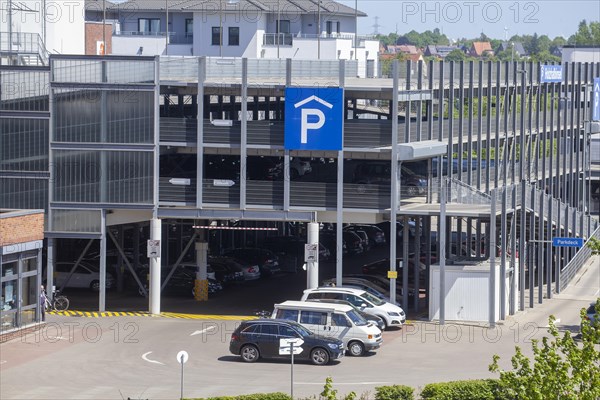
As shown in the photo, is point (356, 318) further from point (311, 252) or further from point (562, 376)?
point (562, 376)

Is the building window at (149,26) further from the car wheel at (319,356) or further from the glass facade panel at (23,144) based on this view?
the car wheel at (319,356)

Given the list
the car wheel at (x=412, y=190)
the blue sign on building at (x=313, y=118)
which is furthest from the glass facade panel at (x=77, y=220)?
the car wheel at (x=412, y=190)

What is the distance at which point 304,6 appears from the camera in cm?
9494

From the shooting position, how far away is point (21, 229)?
1676 inches

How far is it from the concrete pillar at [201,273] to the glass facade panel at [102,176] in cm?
405

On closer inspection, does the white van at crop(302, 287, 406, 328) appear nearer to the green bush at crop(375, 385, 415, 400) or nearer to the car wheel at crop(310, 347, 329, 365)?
the car wheel at crop(310, 347, 329, 365)

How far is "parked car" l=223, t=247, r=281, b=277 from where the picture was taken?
5794cm

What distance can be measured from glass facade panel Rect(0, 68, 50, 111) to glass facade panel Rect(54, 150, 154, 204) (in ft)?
6.55

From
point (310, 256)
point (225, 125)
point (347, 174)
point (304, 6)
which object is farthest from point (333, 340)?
point (304, 6)

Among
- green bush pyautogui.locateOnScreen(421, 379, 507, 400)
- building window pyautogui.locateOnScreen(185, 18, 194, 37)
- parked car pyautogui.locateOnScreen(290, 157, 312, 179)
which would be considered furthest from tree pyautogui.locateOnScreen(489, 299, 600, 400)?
building window pyautogui.locateOnScreen(185, 18, 194, 37)

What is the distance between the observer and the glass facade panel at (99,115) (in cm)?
4638

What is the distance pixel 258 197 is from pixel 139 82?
596 cm

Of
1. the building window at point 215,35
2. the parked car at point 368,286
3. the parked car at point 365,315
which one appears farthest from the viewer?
the building window at point 215,35

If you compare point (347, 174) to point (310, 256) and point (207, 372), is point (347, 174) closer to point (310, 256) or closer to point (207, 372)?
point (310, 256)
